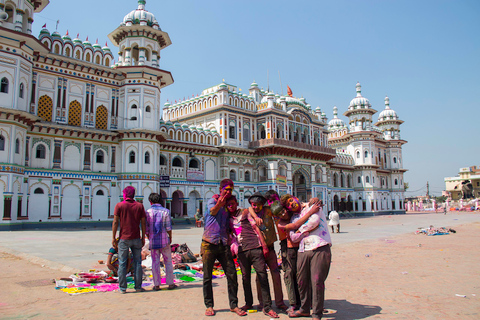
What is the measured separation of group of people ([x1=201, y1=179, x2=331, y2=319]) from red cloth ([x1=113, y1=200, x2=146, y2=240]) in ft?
5.29

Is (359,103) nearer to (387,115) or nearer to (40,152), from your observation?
(387,115)

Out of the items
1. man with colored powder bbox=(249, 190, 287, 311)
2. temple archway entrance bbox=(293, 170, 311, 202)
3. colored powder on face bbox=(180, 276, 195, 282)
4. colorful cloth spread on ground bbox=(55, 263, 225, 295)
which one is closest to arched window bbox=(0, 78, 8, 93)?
colorful cloth spread on ground bbox=(55, 263, 225, 295)

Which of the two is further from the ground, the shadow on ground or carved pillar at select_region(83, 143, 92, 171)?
carved pillar at select_region(83, 143, 92, 171)

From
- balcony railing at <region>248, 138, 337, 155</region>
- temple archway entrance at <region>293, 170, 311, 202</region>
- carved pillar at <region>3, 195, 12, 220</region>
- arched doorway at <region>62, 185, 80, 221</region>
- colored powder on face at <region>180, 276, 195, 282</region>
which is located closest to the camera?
colored powder on face at <region>180, 276, 195, 282</region>

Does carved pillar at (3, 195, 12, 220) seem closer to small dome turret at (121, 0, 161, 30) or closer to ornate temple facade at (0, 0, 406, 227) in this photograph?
ornate temple facade at (0, 0, 406, 227)

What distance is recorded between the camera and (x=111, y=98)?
2559cm

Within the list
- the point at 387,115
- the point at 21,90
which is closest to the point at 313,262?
the point at 21,90

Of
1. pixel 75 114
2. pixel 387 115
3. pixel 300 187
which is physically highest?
pixel 387 115

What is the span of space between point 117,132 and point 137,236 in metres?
19.8

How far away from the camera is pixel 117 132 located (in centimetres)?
2505

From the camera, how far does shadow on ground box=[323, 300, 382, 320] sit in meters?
5.07

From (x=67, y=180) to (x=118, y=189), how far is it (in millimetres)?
3240

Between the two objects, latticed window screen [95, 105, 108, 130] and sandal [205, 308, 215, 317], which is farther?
latticed window screen [95, 105, 108, 130]

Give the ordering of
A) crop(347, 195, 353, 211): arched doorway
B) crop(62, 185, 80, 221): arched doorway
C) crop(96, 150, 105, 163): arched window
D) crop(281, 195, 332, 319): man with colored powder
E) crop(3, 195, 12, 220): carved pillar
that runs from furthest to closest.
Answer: crop(347, 195, 353, 211): arched doorway, crop(96, 150, 105, 163): arched window, crop(62, 185, 80, 221): arched doorway, crop(3, 195, 12, 220): carved pillar, crop(281, 195, 332, 319): man with colored powder
